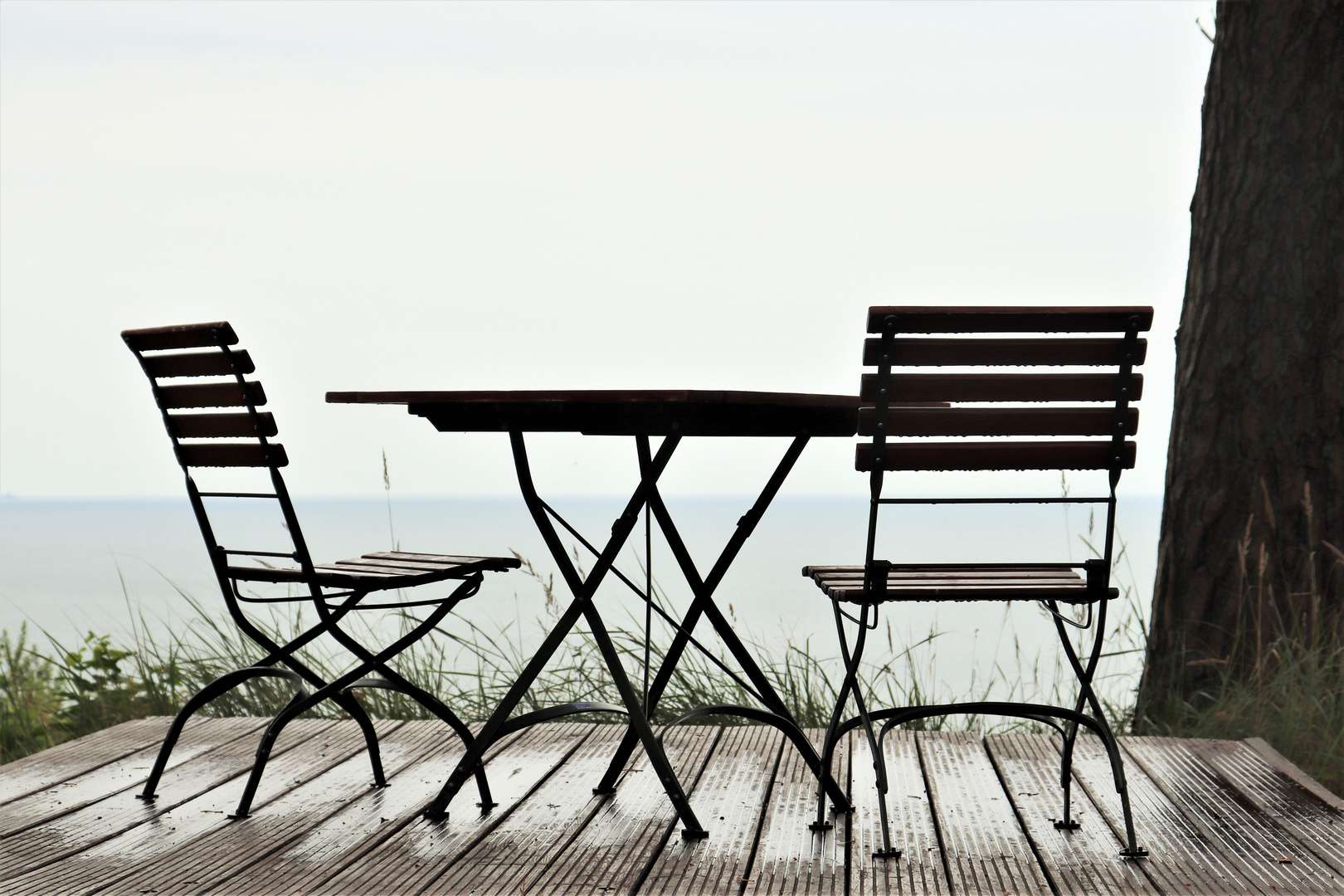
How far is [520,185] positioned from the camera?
564cm

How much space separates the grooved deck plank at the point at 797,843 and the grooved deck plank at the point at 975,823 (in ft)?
0.69

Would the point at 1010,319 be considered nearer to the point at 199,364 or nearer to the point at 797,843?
the point at 797,843

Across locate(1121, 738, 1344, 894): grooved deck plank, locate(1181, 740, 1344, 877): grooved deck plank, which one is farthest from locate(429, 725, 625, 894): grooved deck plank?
locate(1181, 740, 1344, 877): grooved deck plank

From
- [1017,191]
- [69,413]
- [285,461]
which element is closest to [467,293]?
[69,413]

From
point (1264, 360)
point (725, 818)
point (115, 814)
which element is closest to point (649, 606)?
point (725, 818)

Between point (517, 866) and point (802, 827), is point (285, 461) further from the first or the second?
point (802, 827)

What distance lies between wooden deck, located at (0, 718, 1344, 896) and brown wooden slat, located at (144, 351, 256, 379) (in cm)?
98

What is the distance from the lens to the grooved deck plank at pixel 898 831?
6.18 feet

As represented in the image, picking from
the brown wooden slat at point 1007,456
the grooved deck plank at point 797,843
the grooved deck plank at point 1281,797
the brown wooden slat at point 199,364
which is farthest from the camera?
the brown wooden slat at point 199,364

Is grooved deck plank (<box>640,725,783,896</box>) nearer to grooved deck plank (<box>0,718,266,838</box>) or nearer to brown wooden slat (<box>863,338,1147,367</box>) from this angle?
brown wooden slat (<box>863,338,1147,367</box>)

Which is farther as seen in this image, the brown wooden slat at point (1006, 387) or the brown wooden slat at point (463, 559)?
the brown wooden slat at point (463, 559)

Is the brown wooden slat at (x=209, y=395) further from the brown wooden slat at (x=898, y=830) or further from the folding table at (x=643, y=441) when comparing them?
the brown wooden slat at (x=898, y=830)

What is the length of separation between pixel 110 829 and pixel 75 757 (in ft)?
2.49

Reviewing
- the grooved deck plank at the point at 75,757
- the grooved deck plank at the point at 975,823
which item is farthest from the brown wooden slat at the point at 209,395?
the grooved deck plank at the point at 975,823
